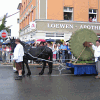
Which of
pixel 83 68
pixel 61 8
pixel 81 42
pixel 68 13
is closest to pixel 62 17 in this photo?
pixel 61 8

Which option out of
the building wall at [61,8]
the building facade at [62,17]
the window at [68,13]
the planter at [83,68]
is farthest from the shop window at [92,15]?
the planter at [83,68]

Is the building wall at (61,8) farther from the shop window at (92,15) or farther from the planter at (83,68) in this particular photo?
the planter at (83,68)

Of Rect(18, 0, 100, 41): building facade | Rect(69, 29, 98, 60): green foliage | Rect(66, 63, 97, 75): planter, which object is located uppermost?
Rect(18, 0, 100, 41): building facade

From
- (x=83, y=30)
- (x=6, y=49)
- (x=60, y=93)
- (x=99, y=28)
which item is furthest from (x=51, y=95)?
(x=99, y=28)

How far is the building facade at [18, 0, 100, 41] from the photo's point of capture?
21.4 meters

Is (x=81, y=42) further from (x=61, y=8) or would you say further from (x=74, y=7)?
(x=74, y=7)

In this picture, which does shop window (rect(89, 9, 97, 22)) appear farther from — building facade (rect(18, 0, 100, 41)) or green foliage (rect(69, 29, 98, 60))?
green foliage (rect(69, 29, 98, 60))

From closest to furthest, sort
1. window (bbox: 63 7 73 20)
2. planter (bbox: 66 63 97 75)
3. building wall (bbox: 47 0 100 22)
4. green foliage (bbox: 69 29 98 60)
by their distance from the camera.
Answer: planter (bbox: 66 63 97 75) → green foliage (bbox: 69 29 98 60) → building wall (bbox: 47 0 100 22) → window (bbox: 63 7 73 20)

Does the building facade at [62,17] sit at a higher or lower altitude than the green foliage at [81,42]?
higher

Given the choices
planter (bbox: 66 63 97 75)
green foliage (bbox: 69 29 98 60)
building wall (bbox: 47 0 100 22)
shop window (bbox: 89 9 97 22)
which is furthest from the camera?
shop window (bbox: 89 9 97 22)

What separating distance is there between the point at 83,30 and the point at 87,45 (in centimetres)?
85

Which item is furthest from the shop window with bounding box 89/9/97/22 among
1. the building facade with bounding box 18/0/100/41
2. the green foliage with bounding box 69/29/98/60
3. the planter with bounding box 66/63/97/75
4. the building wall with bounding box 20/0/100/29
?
the planter with bounding box 66/63/97/75

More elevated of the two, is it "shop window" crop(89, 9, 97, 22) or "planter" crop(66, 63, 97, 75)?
"shop window" crop(89, 9, 97, 22)

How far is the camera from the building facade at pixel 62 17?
2141cm
